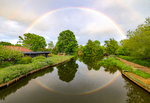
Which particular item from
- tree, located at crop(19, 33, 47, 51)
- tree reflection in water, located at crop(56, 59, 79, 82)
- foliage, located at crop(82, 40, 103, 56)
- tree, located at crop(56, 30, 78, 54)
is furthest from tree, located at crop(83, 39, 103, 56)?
tree reflection in water, located at crop(56, 59, 79, 82)

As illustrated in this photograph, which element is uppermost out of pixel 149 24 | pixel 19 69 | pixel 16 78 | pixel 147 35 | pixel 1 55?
pixel 149 24

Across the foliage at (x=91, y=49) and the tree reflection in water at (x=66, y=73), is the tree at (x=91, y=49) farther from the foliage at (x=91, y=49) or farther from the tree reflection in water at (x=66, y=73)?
the tree reflection in water at (x=66, y=73)

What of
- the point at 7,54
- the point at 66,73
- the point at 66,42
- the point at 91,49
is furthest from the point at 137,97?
the point at 91,49

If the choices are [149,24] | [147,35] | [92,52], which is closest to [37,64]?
[147,35]

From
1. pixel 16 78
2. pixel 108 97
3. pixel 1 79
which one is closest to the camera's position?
pixel 108 97

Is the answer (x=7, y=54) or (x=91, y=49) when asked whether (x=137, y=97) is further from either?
(x=91, y=49)

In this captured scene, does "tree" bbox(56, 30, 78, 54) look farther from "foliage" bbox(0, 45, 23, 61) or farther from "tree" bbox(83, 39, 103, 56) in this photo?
"foliage" bbox(0, 45, 23, 61)

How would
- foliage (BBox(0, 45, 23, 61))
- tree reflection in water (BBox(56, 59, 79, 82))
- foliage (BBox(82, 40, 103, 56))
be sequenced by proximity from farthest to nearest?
foliage (BBox(82, 40, 103, 56))
foliage (BBox(0, 45, 23, 61))
tree reflection in water (BBox(56, 59, 79, 82))

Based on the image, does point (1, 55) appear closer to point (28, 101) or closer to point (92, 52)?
point (28, 101)

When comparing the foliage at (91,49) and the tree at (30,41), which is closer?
the tree at (30,41)

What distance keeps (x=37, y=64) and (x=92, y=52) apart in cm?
4707

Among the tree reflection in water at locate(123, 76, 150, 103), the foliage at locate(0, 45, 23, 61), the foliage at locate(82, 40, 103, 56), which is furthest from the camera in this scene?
the foliage at locate(82, 40, 103, 56)

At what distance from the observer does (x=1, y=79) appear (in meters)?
8.66

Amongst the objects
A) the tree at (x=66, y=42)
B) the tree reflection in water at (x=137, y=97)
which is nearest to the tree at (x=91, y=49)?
the tree at (x=66, y=42)
